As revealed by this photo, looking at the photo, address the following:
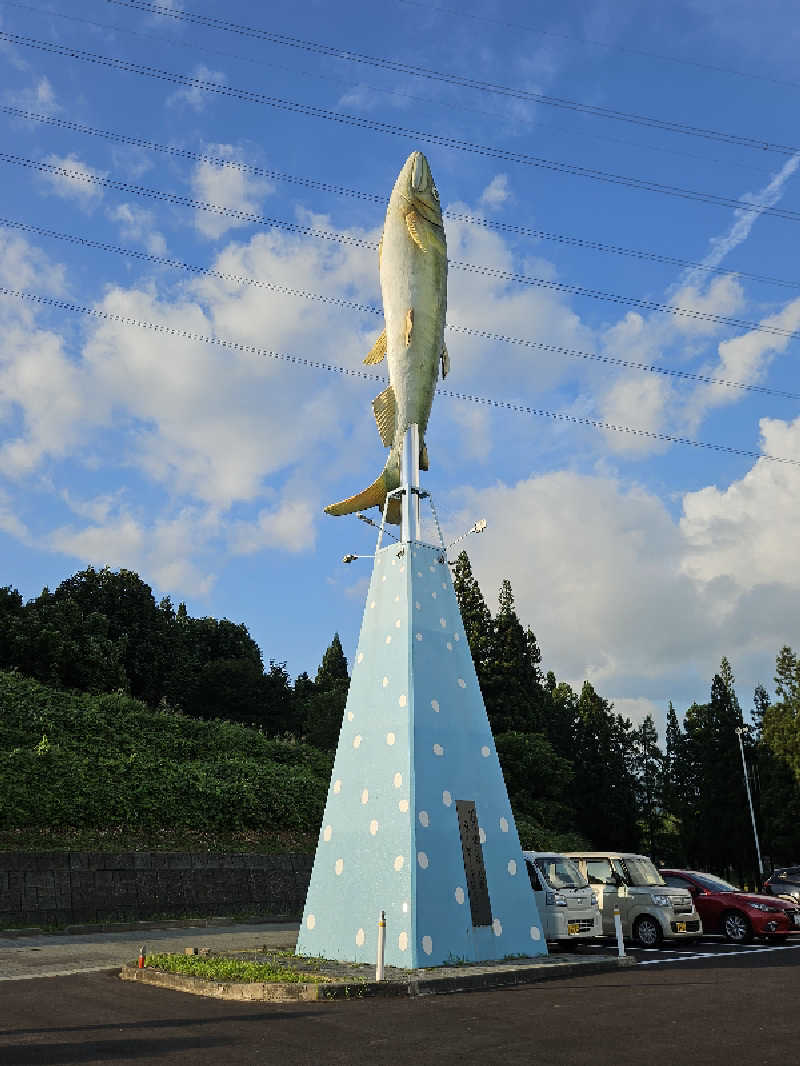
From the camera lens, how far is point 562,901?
13688 millimetres

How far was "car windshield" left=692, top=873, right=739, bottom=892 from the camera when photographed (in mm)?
16891

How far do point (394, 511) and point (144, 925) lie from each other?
9.26 metres

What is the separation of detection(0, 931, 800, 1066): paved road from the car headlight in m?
3.24

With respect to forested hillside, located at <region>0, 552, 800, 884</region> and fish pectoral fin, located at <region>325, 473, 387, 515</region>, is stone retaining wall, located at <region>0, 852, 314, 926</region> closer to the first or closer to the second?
forested hillside, located at <region>0, 552, 800, 884</region>

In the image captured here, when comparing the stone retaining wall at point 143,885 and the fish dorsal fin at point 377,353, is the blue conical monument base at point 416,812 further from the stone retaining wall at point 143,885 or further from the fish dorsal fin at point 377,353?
the stone retaining wall at point 143,885

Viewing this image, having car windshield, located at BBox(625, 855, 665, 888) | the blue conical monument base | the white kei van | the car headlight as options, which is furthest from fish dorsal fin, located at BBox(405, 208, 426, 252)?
car windshield, located at BBox(625, 855, 665, 888)

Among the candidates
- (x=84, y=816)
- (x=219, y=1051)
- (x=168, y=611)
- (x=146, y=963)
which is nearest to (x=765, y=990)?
(x=219, y=1051)

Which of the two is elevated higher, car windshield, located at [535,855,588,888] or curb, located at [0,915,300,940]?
car windshield, located at [535,855,588,888]

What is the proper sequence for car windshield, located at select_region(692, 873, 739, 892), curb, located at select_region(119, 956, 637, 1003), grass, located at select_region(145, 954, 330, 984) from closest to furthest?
curb, located at select_region(119, 956, 637, 1003) → grass, located at select_region(145, 954, 330, 984) → car windshield, located at select_region(692, 873, 739, 892)

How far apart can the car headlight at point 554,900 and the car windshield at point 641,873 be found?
8.55 ft

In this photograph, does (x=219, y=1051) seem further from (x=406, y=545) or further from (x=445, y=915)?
(x=406, y=545)

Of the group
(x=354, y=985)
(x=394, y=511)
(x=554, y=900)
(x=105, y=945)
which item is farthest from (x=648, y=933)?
(x=105, y=945)

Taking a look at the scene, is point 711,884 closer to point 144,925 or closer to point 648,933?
point 648,933

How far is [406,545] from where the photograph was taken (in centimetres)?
1278
